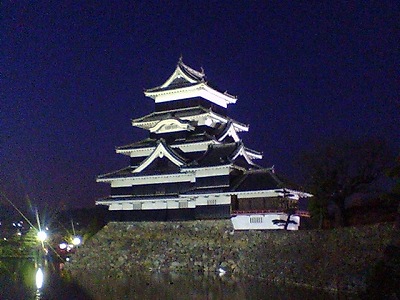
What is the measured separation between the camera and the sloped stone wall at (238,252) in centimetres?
2023

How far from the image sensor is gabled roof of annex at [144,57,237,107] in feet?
115

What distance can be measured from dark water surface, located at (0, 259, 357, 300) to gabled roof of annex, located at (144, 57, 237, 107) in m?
13.5

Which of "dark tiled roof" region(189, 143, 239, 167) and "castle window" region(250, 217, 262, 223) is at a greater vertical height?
"dark tiled roof" region(189, 143, 239, 167)

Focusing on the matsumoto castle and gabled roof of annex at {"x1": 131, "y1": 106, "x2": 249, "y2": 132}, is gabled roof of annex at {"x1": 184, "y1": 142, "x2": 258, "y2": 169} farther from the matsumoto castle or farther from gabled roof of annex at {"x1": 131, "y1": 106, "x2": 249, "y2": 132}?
gabled roof of annex at {"x1": 131, "y1": 106, "x2": 249, "y2": 132}

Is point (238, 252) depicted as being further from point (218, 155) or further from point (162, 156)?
point (162, 156)

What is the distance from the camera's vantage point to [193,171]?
1243 inches

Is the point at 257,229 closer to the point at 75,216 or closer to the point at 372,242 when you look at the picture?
the point at 372,242

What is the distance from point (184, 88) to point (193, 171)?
6.85m

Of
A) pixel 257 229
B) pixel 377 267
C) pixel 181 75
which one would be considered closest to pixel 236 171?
pixel 257 229

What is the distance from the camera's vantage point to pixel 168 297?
64.0ft

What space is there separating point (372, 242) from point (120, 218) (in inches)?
765

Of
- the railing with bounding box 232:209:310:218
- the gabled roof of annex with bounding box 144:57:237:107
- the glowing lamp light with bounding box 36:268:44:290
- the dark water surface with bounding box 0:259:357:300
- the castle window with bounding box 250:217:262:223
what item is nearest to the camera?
the dark water surface with bounding box 0:259:357:300

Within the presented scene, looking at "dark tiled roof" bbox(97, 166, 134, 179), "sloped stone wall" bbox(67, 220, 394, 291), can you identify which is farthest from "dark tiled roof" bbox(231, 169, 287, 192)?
"dark tiled roof" bbox(97, 166, 134, 179)

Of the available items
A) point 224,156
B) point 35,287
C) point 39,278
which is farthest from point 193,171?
point 35,287
